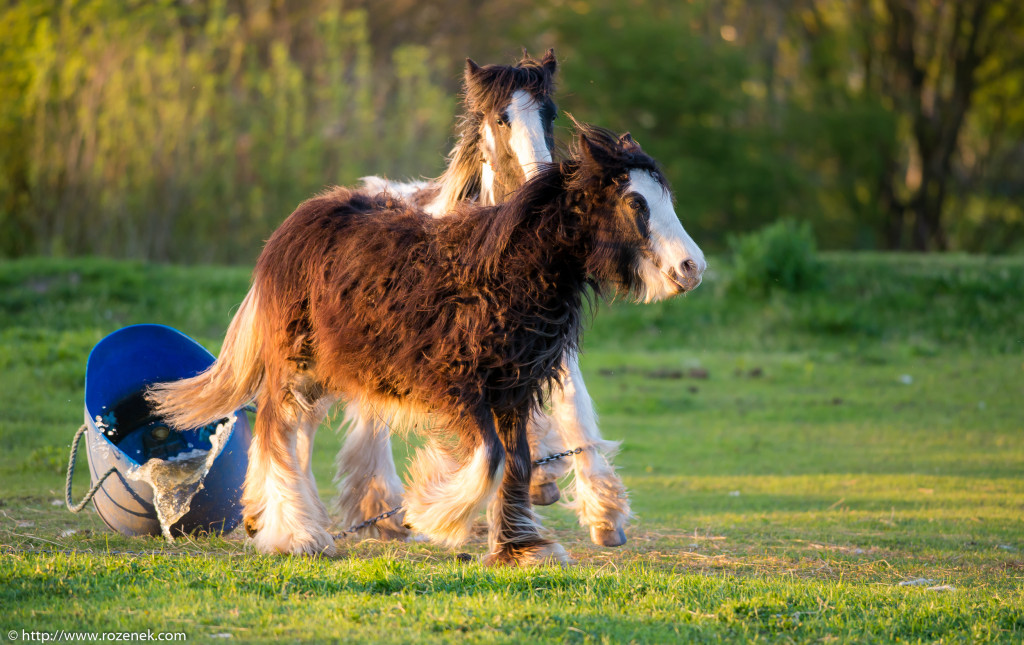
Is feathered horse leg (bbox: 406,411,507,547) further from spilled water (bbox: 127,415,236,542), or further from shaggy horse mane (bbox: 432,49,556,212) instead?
shaggy horse mane (bbox: 432,49,556,212)

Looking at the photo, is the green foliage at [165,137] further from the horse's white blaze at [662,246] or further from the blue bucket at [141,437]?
the horse's white blaze at [662,246]

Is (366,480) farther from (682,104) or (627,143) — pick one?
(682,104)

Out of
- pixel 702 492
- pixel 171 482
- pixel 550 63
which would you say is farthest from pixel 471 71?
pixel 702 492

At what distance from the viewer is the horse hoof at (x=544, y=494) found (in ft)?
19.0

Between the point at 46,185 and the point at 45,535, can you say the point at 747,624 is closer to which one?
the point at 45,535

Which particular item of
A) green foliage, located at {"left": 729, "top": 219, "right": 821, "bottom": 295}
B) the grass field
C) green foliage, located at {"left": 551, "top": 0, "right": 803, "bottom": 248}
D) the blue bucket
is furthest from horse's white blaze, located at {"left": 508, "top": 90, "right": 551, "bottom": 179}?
green foliage, located at {"left": 551, "top": 0, "right": 803, "bottom": 248}

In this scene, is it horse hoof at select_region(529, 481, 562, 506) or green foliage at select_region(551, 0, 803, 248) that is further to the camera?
green foliage at select_region(551, 0, 803, 248)

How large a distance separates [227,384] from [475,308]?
1867mm

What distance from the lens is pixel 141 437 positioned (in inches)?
274

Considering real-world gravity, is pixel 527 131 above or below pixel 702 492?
above

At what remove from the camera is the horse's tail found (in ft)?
19.6

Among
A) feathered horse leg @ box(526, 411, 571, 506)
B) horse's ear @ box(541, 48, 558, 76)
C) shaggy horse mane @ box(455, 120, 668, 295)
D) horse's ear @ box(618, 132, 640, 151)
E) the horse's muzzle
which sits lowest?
feathered horse leg @ box(526, 411, 571, 506)

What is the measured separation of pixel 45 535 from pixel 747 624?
4165mm

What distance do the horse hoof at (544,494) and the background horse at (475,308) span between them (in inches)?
19.4
